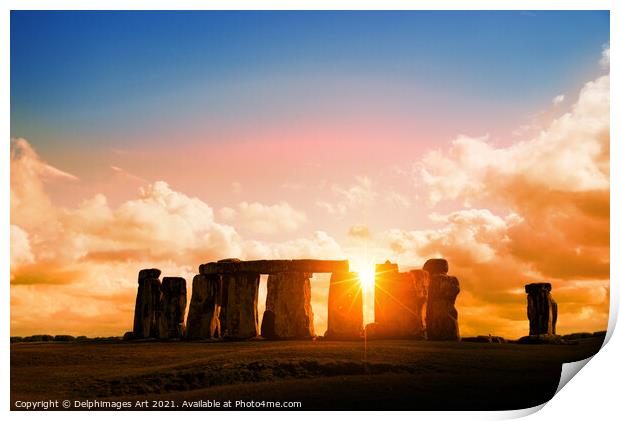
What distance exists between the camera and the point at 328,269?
104 feet

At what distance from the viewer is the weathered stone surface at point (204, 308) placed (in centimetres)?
3331

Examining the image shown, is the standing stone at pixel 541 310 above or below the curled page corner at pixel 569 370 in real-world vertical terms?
above

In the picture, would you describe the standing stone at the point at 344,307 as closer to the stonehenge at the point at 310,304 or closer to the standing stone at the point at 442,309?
the stonehenge at the point at 310,304

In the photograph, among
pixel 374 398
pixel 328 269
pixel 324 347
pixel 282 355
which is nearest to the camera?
pixel 374 398

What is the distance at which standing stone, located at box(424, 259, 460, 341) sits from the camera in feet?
100

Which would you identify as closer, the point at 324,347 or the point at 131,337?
the point at 324,347

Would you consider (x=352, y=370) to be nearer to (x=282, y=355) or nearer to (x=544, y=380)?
(x=282, y=355)

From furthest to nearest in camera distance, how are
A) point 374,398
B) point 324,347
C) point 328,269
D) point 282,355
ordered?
1. point 328,269
2. point 324,347
3. point 282,355
4. point 374,398

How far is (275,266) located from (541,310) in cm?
960

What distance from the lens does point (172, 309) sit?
34375 millimetres

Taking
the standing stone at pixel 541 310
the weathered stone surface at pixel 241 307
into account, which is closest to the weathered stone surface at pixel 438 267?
the standing stone at pixel 541 310
